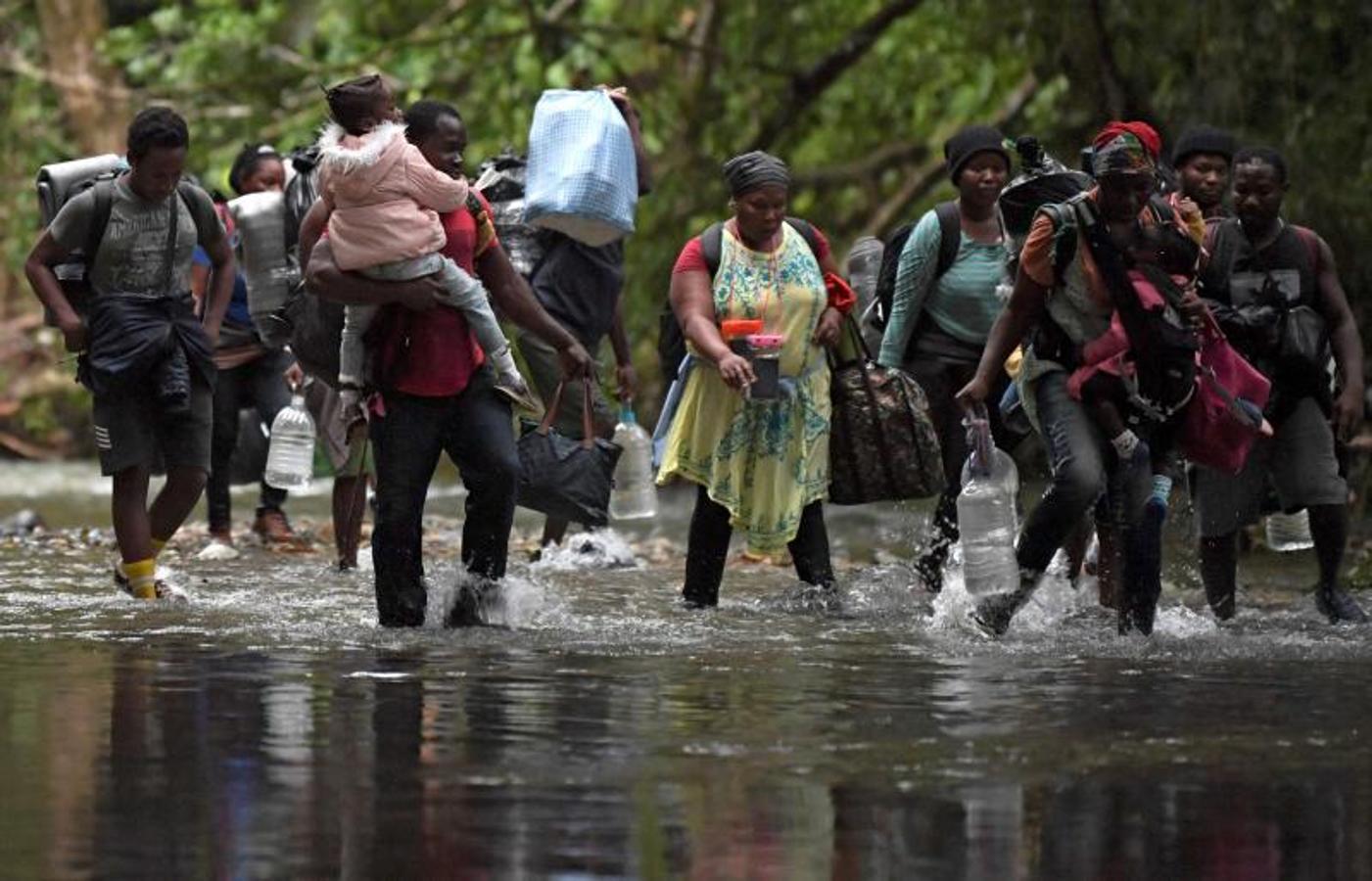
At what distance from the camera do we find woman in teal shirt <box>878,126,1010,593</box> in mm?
12031

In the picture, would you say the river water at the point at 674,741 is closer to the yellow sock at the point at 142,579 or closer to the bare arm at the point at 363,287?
the yellow sock at the point at 142,579

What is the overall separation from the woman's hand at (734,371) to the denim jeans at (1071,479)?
1.32 metres

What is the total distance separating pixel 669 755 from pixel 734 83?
49.6ft

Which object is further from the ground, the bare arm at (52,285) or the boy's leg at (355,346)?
the bare arm at (52,285)

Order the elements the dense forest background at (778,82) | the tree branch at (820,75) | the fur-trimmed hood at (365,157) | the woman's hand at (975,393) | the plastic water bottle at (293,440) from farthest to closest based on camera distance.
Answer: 1. the tree branch at (820,75)
2. the dense forest background at (778,82)
3. the plastic water bottle at (293,440)
4. the woman's hand at (975,393)
5. the fur-trimmed hood at (365,157)

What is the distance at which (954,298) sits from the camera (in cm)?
1218

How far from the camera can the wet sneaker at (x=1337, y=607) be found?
11.4 m

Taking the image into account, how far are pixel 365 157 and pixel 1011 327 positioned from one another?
2.15 metres

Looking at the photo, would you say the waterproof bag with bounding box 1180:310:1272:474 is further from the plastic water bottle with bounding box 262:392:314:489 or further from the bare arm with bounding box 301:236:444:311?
the plastic water bottle with bounding box 262:392:314:489

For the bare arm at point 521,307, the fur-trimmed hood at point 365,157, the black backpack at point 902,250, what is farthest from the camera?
the black backpack at point 902,250

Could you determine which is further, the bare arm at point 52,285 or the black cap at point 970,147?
the black cap at point 970,147

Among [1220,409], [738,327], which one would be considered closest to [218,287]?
[738,327]

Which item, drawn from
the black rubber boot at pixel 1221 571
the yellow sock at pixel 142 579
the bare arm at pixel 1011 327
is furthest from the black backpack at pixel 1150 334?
the yellow sock at pixel 142 579

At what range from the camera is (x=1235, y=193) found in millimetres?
11156
